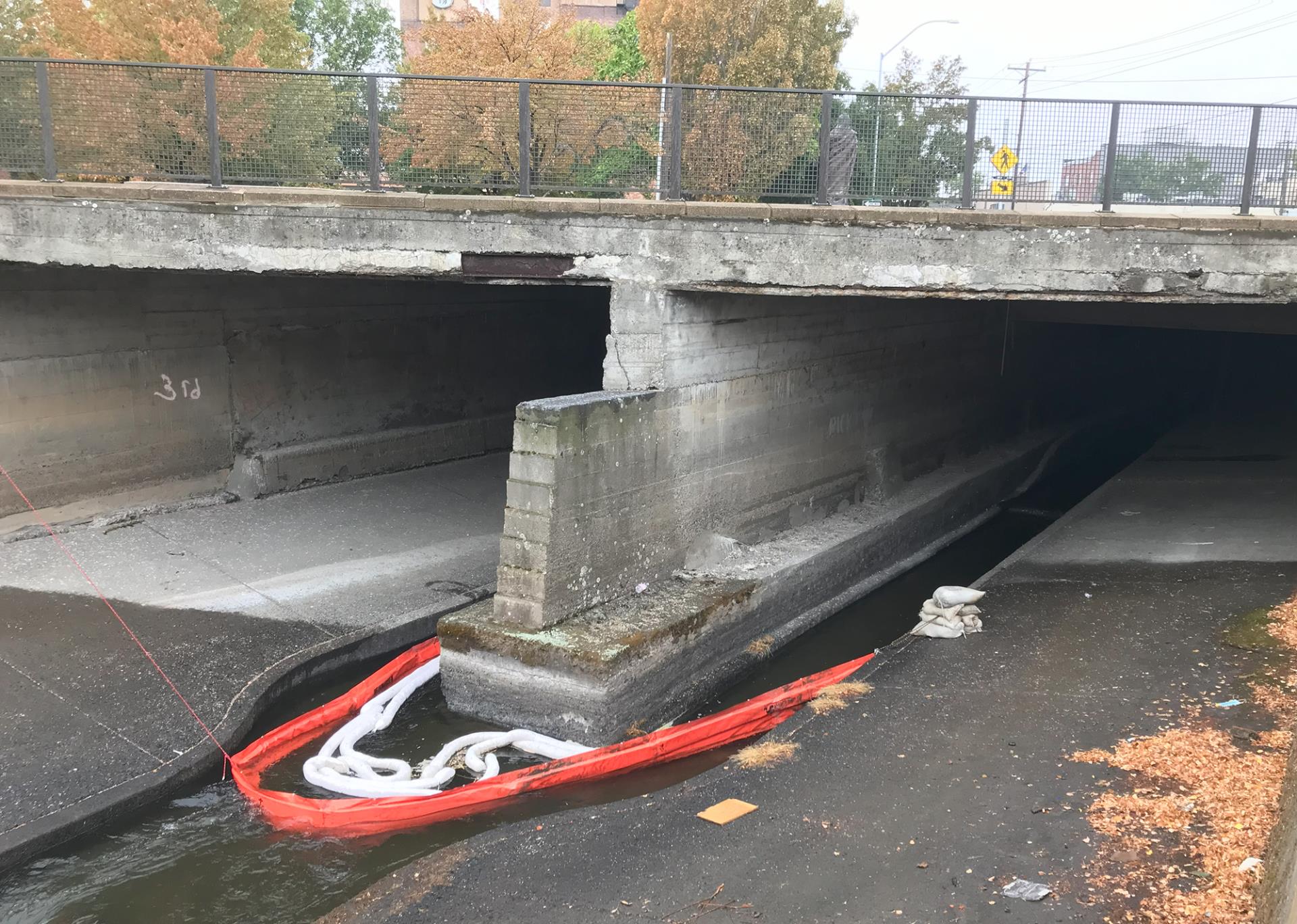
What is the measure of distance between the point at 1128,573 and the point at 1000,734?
15.3ft

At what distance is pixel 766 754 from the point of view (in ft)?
24.1

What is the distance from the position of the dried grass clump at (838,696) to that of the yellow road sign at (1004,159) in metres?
5.18

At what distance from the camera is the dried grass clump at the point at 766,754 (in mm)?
7227

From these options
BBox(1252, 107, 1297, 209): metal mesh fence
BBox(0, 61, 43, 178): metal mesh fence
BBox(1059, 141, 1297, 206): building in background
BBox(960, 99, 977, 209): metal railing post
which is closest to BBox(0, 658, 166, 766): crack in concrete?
BBox(0, 61, 43, 178): metal mesh fence

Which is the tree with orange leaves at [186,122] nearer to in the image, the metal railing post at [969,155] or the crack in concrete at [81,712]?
the crack in concrete at [81,712]

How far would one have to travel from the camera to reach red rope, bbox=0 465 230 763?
26.5 ft

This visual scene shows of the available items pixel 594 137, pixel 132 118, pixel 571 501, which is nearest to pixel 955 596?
pixel 571 501

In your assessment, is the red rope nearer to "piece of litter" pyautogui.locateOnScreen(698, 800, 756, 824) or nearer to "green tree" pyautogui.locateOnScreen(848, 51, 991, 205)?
"piece of litter" pyautogui.locateOnScreen(698, 800, 756, 824)

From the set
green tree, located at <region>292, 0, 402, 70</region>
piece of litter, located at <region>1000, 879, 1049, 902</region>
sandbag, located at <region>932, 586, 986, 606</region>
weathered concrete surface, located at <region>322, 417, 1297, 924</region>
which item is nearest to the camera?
piece of litter, located at <region>1000, 879, 1049, 902</region>

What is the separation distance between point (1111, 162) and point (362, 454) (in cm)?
1052

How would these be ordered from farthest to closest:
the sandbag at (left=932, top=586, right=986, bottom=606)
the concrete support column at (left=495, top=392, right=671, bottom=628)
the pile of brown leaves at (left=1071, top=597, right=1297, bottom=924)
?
the sandbag at (left=932, top=586, right=986, bottom=606) < the concrete support column at (left=495, top=392, right=671, bottom=628) < the pile of brown leaves at (left=1071, top=597, right=1297, bottom=924)

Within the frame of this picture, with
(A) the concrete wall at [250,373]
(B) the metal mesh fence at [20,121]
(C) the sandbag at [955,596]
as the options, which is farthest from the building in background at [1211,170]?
(B) the metal mesh fence at [20,121]

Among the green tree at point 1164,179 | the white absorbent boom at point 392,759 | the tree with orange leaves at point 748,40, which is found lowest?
the white absorbent boom at point 392,759

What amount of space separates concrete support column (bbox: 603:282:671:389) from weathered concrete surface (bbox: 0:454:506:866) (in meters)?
3.24
